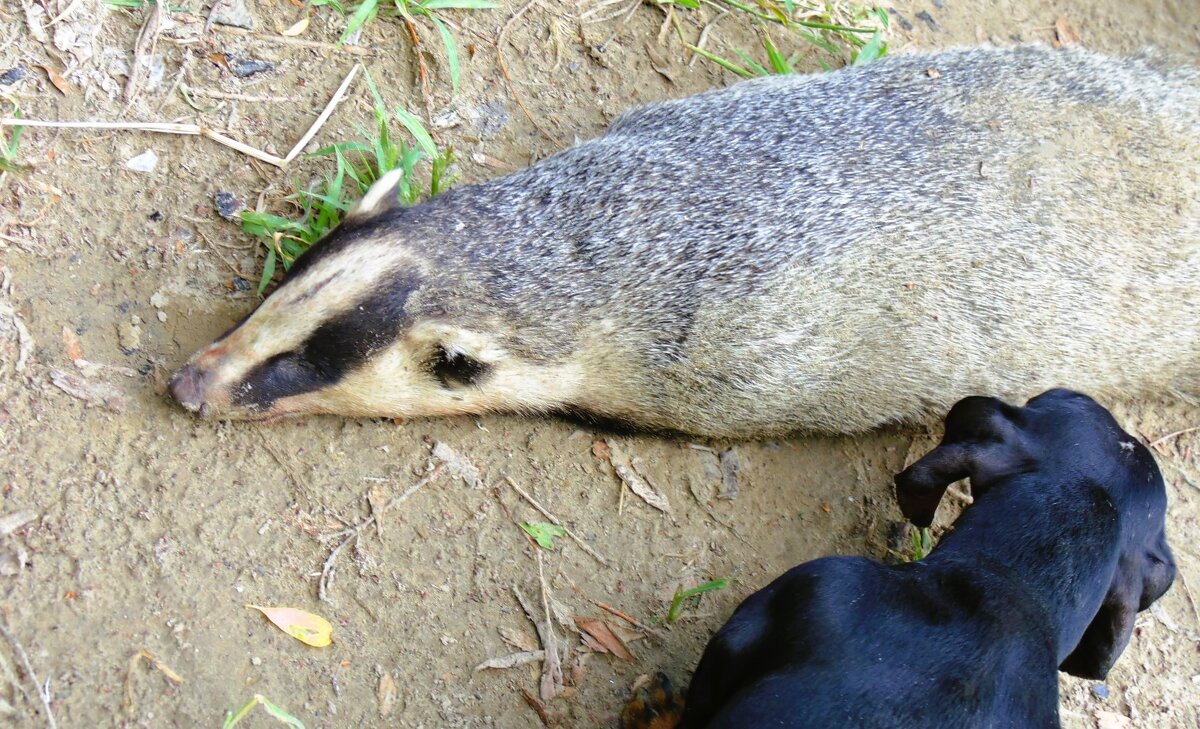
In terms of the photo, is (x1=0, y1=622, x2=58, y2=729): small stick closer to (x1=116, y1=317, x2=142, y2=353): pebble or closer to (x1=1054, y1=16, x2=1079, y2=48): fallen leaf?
(x1=116, y1=317, x2=142, y2=353): pebble

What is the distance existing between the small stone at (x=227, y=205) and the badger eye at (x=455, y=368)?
1.19 meters

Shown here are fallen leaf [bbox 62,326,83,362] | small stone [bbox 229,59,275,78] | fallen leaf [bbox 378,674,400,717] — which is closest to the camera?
fallen leaf [bbox 378,674,400,717]

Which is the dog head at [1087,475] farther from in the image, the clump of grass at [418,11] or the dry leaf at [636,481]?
the clump of grass at [418,11]

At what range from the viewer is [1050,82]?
16.9 ft

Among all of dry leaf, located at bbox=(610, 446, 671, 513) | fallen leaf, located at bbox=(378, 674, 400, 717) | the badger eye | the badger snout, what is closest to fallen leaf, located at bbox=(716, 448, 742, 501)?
dry leaf, located at bbox=(610, 446, 671, 513)

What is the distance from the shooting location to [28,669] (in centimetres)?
362

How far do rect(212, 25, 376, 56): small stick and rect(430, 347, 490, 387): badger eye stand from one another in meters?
1.80

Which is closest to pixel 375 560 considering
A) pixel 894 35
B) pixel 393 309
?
pixel 393 309

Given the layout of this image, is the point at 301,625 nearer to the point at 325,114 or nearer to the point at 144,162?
the point at 144,162

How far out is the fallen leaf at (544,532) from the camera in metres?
4.45

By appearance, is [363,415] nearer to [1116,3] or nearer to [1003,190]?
[1003,190]

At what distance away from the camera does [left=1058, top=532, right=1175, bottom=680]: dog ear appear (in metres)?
4.12

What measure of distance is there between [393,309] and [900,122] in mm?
2463

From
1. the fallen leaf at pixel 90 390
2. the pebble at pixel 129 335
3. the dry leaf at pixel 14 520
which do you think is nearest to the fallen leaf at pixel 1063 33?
the pebble at pixel 129 335
